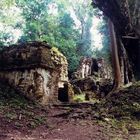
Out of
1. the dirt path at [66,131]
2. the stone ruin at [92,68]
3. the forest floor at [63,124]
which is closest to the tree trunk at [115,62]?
the forest floor at [63,124]

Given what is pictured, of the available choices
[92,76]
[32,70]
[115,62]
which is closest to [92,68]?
[92,76]

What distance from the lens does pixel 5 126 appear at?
735cm

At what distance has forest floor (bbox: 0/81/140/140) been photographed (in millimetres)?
6762

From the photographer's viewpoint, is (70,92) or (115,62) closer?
(115,62)

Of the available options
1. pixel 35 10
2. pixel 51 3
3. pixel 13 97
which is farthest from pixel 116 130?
pixel 51 3

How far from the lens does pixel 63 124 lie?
7.97m

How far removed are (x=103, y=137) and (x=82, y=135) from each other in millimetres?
480

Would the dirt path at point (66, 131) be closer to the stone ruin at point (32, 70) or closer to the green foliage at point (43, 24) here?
the stone ruin at point (32, 70)

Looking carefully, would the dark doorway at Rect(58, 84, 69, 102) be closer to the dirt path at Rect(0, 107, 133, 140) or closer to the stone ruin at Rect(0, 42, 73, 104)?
the stone ruin at Rect(0, 42, 73, 104)

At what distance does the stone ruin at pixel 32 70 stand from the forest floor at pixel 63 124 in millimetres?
1418

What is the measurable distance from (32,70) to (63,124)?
13.5 ft

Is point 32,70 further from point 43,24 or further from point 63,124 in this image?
point 43,24

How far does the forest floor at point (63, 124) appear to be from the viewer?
266 inches

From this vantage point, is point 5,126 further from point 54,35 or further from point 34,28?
point 54,35
